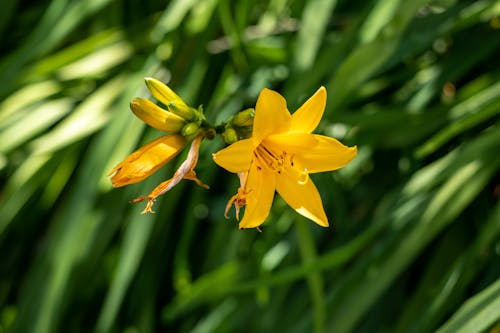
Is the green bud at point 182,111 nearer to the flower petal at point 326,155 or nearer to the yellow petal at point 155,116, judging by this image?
the yellow petal at point 155,116

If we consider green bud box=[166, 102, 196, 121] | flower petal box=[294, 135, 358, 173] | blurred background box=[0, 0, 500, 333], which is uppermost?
green bud box=[166, 102, 196, 121]

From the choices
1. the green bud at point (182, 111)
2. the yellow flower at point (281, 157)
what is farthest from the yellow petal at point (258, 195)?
the green bud at point (182, 111)

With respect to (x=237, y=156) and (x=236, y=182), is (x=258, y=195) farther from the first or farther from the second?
(x=236, y=182)

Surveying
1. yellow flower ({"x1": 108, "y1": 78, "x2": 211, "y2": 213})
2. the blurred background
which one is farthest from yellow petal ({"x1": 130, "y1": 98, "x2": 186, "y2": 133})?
the blurred background

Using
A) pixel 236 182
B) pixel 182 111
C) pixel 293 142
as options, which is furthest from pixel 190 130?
pixel 236 182

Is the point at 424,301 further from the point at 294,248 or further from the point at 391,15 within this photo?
the point at 391,15

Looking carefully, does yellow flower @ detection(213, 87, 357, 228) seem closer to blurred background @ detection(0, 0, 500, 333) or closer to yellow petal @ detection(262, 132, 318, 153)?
yellow petal @ detection(262, 132, 318, 153)

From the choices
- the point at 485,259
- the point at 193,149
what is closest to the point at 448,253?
the point at 485,259
